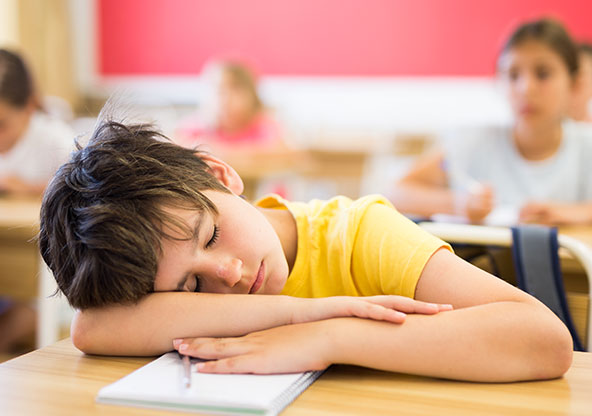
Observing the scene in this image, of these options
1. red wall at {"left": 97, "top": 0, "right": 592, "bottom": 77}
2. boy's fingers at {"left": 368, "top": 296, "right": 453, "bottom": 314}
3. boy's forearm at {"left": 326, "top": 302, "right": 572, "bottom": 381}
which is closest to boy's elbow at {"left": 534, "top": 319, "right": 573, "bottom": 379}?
boy's forearm at {"left": 326, "top": 302, "right": 572, "bottom": 381}

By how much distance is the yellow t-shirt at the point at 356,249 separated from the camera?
33.4 inches

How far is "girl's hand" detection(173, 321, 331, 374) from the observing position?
28.6 inches

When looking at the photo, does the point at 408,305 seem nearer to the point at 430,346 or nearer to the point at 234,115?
the point at 430,346

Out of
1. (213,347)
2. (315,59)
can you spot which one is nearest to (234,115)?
(315,59)

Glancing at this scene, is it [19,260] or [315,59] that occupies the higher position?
[315,59]

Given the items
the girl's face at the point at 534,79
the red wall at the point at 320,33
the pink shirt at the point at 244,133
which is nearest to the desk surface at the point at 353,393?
the girl's face at the point at 534,79

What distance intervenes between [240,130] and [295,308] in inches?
145

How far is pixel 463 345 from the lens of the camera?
0.73m

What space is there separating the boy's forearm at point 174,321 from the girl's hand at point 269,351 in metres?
0.02

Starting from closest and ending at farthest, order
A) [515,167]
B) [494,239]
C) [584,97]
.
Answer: [494,239]
[515,167]
[584,97]

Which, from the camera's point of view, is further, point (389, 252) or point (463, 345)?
point (389, 252)

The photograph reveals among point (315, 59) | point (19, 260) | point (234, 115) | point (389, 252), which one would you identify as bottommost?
point (19, 260)

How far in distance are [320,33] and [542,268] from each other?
4613 mm

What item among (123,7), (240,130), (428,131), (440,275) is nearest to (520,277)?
(440,275)
